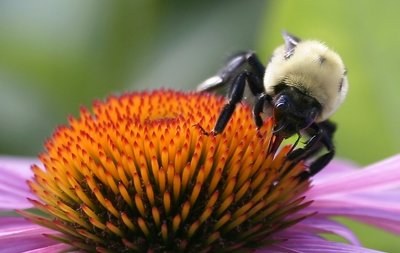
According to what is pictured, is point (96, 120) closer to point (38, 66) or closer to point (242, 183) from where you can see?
point (242, 183)

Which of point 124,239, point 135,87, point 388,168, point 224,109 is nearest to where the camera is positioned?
point 124,239

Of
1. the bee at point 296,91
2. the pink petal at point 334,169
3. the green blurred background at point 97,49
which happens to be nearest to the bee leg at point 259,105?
the bee at point 296,91

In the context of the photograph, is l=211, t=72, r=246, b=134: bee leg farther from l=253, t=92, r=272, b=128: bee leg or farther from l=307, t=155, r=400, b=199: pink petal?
l=307, t=155, r=400, b=199: pink petal

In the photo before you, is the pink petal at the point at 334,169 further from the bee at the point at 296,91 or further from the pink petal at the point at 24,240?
the pink petal at the point at 24,240

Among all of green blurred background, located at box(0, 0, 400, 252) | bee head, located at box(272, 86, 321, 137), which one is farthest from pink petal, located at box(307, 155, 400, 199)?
green blurred background, located at box(0, 0, 400, 252)

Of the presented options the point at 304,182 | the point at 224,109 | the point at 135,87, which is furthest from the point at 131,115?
the point at 135,87

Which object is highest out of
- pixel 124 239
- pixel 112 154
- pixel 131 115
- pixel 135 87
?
pixel 135 87

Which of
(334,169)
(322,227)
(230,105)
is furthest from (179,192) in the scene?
(334,169)
